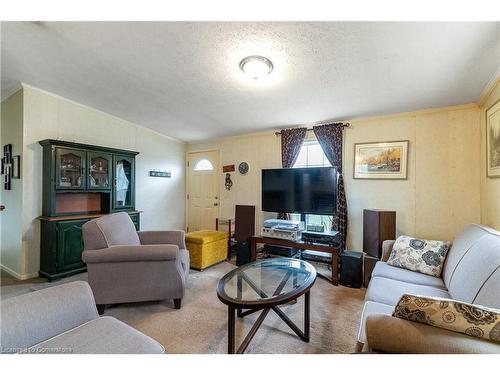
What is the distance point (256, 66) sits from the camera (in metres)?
2.08

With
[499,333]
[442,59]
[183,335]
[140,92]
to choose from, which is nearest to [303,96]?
[442,59]

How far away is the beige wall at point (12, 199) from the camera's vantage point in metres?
2.98

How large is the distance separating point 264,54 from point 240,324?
92.4 inches

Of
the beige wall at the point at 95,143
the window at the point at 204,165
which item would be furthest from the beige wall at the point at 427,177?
the beige wall at the point at 95,143

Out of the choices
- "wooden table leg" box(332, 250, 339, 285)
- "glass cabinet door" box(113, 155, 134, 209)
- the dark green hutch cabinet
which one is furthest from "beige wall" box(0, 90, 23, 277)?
"wooden table leg" box(332, 250, 339, 285)

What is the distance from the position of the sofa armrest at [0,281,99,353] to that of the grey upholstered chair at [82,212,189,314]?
76 centimetres

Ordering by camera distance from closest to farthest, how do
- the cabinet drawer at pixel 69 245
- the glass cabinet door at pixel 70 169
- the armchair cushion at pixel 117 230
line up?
the armchair cushion at pixel 117 230 < the cabinet drawer at pixel 69 245 < the glass cabinet door at pixel 70 169

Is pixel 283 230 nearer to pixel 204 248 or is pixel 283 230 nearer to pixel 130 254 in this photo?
pixel 204 248

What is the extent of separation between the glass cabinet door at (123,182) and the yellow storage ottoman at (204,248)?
1389 millimetres

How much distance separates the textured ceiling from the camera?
5.67 feet

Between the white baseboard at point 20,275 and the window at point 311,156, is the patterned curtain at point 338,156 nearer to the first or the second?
the window at point 311,156

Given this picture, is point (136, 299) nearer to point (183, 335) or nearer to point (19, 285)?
point (183, 335)

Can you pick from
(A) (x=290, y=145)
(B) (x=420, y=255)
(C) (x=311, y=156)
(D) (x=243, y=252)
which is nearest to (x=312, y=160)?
(C) (x=311, y=156)

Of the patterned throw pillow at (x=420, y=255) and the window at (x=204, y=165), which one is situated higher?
the window at (x=204, y=165)
